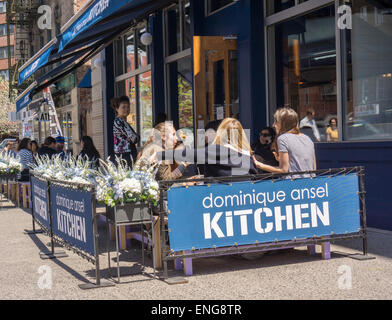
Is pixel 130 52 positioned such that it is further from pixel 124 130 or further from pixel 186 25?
pixel 124 130

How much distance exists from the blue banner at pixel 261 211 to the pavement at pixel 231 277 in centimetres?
36

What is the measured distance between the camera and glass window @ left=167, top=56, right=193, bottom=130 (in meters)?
13.7

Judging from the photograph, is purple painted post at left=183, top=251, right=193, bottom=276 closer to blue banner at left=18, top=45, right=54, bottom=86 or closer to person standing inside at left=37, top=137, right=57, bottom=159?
blue banner at left=18, top=45, right=54, bottom=86

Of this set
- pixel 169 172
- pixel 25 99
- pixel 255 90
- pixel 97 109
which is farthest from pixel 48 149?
pixel 97 109

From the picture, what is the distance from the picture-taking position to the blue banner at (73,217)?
5758 millimetres

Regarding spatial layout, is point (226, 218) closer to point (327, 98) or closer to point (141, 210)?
point (141, 210)

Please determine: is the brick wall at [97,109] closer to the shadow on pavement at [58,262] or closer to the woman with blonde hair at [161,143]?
the shadow on pavement at [58,262]

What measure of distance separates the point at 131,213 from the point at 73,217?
31.8 inches

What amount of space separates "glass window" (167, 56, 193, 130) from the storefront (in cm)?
3

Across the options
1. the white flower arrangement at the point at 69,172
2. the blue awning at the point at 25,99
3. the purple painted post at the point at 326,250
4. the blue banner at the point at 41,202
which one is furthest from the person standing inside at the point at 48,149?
the purple painted post at the point at 326,250

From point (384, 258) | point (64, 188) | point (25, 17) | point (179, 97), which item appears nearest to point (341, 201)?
point (384, 258)

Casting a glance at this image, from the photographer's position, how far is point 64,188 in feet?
21.4

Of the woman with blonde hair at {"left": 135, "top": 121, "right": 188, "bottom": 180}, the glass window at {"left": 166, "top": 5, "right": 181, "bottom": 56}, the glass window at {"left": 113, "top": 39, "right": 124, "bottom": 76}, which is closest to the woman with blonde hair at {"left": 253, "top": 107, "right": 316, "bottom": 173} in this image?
the woman with blonde hair at {"left": 135, "top": 121, "right": 188, "bottom": 180}

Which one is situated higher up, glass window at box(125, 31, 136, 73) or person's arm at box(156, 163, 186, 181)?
glass window at box(125, 31, 136, 73)
